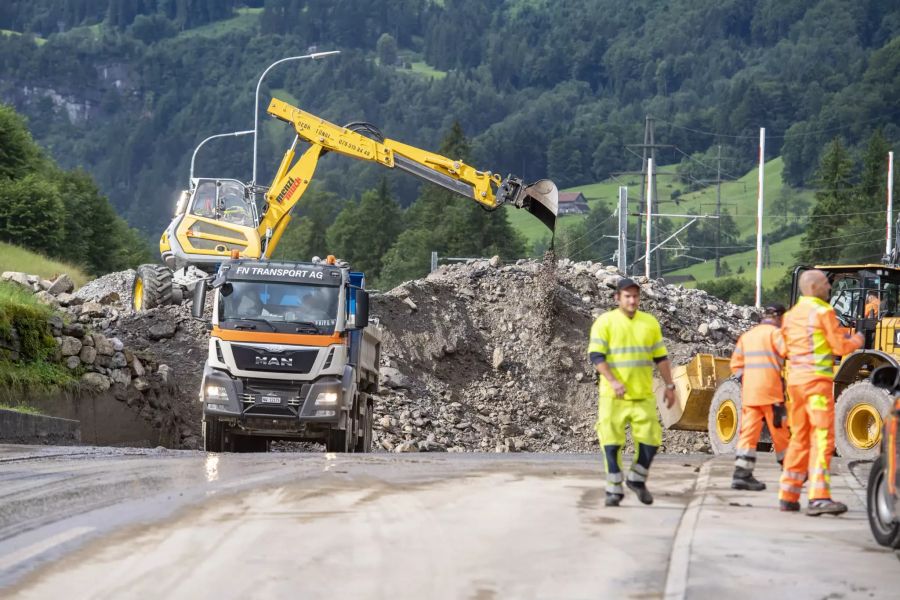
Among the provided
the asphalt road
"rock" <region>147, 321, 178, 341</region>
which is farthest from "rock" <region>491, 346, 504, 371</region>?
the asphalt road

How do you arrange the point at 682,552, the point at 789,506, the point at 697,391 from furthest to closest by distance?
the point at 697,391 → the point at 789,506 → the point at 682,552

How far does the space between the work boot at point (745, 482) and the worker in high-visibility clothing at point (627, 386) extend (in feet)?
5.07

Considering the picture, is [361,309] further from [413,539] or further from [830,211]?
[830,211]

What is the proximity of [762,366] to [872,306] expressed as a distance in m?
7.93

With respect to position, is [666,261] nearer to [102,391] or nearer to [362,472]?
[102,391]

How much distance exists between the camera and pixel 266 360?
69.7ft

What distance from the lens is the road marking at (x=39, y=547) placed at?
957 centimetres

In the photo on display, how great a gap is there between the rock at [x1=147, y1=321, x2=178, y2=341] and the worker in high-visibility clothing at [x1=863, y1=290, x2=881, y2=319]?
16.8 meters

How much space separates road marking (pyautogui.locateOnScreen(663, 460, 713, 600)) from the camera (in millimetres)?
8766

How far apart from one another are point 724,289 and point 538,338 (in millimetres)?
88653

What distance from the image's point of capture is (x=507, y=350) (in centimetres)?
3722

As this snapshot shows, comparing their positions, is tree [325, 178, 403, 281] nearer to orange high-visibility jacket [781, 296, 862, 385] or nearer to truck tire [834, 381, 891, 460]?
truck tire [834, 381, 891, 460]

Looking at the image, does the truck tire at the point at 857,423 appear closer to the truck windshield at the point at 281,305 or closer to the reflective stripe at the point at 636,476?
the truck windshield at the point at 281,305

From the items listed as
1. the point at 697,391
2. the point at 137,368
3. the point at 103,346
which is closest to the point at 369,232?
the point at 137,368
